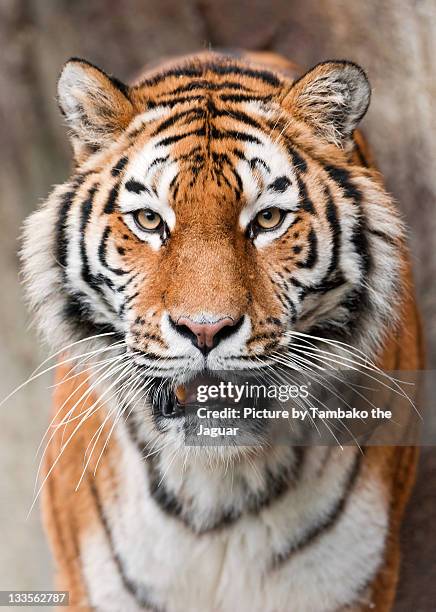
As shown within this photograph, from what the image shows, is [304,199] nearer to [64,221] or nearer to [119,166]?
[119,166]

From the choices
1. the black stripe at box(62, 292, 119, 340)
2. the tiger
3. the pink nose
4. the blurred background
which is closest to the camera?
the pink nose

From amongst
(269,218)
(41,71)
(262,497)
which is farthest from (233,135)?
(41,71)

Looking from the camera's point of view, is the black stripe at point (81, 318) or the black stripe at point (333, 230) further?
the black stripe at point (81, 318)

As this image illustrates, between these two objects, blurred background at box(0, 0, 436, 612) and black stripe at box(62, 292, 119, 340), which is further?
blurred background at box(0, 0, 436, 612)

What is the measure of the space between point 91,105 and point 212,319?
1.68 ft

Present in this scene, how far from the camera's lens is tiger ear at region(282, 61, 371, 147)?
62.7 inches

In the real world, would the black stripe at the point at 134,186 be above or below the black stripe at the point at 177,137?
below

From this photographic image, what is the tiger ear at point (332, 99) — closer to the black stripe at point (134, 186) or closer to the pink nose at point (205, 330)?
the black stripe at point (134, 186)

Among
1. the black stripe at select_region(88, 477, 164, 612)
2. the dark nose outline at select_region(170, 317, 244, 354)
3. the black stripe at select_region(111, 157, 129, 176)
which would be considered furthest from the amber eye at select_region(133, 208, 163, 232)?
the black stripe at select_region(88, 477, 164, 612)

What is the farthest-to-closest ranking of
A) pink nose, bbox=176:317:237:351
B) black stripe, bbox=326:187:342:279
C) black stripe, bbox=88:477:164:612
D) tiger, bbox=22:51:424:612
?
black stripe, bbox=88:477:164:612 < black stripe, bbox=326:187:342:279 < tiger, bbox=22:51:424:612 < pink nose, bbox=176:317:237:351

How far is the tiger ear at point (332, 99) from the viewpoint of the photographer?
159cm

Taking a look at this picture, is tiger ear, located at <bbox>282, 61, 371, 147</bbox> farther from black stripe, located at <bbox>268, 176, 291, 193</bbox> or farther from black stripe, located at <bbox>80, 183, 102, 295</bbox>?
black stripe, located at <bbox>80, 183, 102, 295</bbox>

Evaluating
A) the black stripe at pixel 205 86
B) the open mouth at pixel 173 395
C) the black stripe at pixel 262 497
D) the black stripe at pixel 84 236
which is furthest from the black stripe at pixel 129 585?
the black stripe at pixel 205 86

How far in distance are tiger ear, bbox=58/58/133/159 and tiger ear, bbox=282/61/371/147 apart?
0.31 meters
